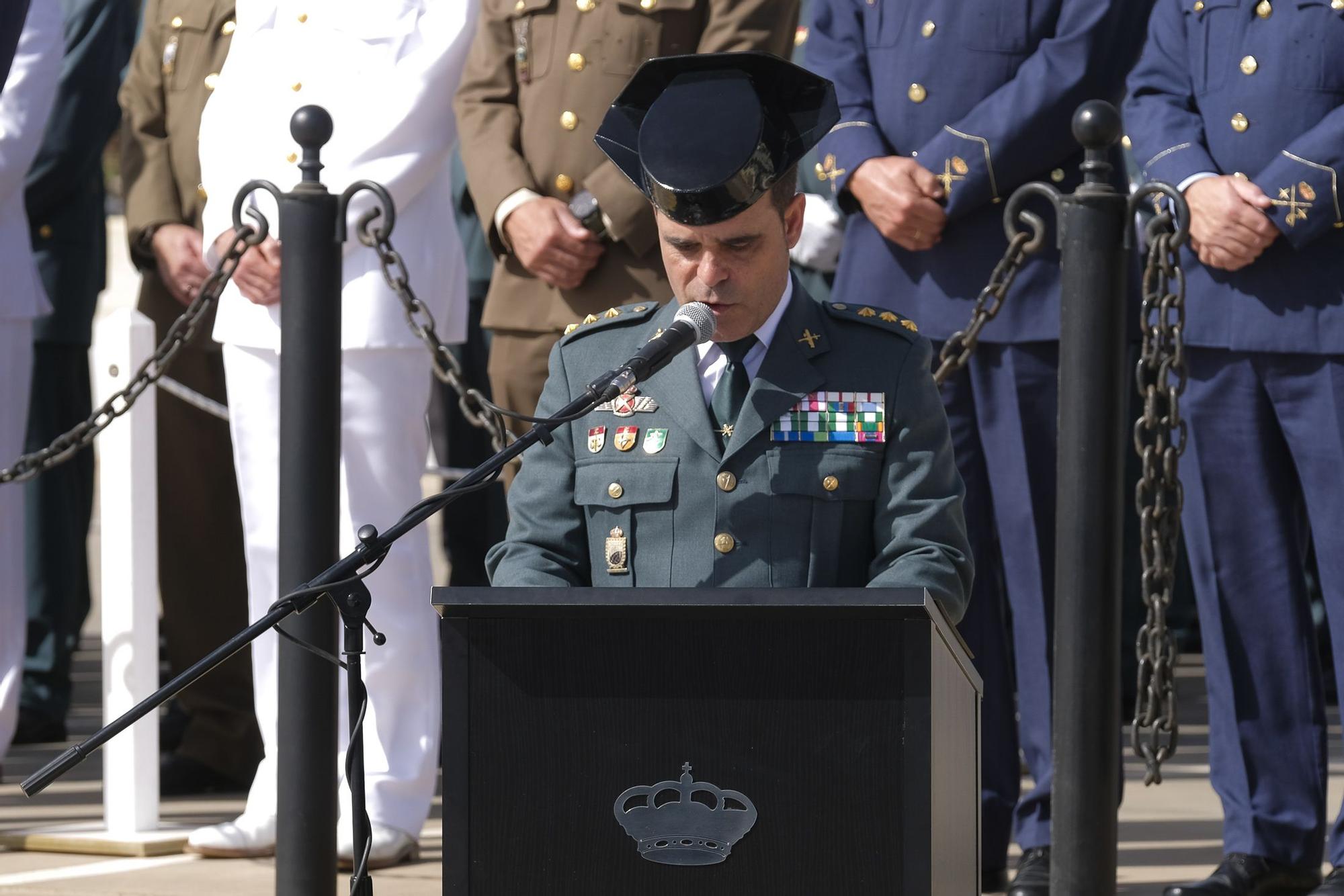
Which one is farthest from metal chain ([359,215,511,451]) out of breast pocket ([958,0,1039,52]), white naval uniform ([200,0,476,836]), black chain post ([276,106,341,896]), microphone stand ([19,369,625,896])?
microphone stand ([19,369,625,896])

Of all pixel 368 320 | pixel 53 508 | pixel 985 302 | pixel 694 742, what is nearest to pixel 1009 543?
pixel 985 302

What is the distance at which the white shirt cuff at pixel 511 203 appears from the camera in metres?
4.93

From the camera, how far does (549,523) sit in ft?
10.5

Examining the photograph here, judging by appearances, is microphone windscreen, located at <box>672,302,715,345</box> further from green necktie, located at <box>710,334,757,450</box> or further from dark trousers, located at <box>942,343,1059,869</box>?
dark trousers, located at <box>942,343,1059,869</box>

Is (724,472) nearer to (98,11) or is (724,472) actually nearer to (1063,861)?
(1063,861)

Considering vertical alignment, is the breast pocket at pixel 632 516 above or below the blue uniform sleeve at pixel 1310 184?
below

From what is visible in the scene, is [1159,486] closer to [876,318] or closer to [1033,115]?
[876,318]

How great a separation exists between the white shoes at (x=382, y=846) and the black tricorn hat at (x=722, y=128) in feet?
6.98

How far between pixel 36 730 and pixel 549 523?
12.7 ft

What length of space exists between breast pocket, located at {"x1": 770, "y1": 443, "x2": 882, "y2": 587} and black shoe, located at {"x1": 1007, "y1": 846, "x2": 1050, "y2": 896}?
147cm

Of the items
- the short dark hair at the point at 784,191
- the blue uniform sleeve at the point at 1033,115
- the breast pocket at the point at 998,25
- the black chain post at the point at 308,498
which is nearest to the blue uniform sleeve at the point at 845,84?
the blue uniform sleeve at the point at 1033,115

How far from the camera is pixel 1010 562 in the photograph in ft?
15.6

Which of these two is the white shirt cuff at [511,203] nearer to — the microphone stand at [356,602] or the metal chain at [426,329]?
the metal chain at [426,329]

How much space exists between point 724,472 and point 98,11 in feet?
13.5
